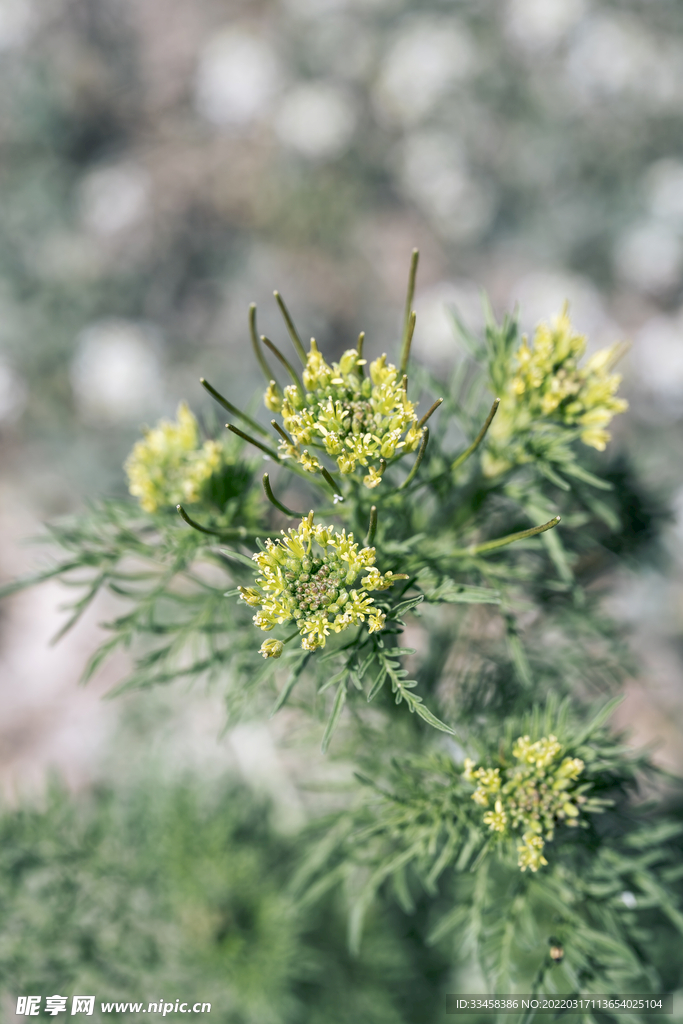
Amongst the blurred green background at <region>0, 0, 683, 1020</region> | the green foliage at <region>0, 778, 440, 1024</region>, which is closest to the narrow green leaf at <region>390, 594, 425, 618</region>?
the green foliage at <region>0, 778, 440, 1024</region>

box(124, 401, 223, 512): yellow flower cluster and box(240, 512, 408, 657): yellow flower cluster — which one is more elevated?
box(124, 401, 223, 512): yellow flower cluster

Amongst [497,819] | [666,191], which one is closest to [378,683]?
[497,819]

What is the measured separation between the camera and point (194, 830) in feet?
7.16

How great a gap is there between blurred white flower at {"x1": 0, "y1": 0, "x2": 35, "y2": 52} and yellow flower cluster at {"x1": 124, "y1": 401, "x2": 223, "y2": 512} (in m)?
5.44

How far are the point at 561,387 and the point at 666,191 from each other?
4.12m

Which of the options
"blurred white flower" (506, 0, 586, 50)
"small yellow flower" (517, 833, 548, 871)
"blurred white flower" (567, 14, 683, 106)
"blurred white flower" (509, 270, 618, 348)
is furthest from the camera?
"blurred white flower" (506, 0, 586, 50)

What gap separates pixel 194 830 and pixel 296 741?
0.64 m

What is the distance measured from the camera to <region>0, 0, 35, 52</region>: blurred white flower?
504cm

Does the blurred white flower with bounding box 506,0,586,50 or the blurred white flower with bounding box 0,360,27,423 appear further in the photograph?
the blurred white flower with bounding box 506,0,586,50

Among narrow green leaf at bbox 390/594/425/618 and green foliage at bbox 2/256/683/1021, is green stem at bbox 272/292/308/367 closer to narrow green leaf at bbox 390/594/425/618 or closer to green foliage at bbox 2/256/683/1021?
green foliage at bbox 2/256/683/1021

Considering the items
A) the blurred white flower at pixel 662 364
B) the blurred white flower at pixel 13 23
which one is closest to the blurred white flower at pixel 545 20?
the blurred white flower at pixel 662 364

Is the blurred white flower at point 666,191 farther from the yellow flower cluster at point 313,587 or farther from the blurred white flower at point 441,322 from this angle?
the yellow flower cluster at point 313,587

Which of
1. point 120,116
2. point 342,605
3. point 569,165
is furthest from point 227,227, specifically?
point 342,605

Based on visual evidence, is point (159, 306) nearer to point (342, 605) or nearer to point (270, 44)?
point (270, 44)
